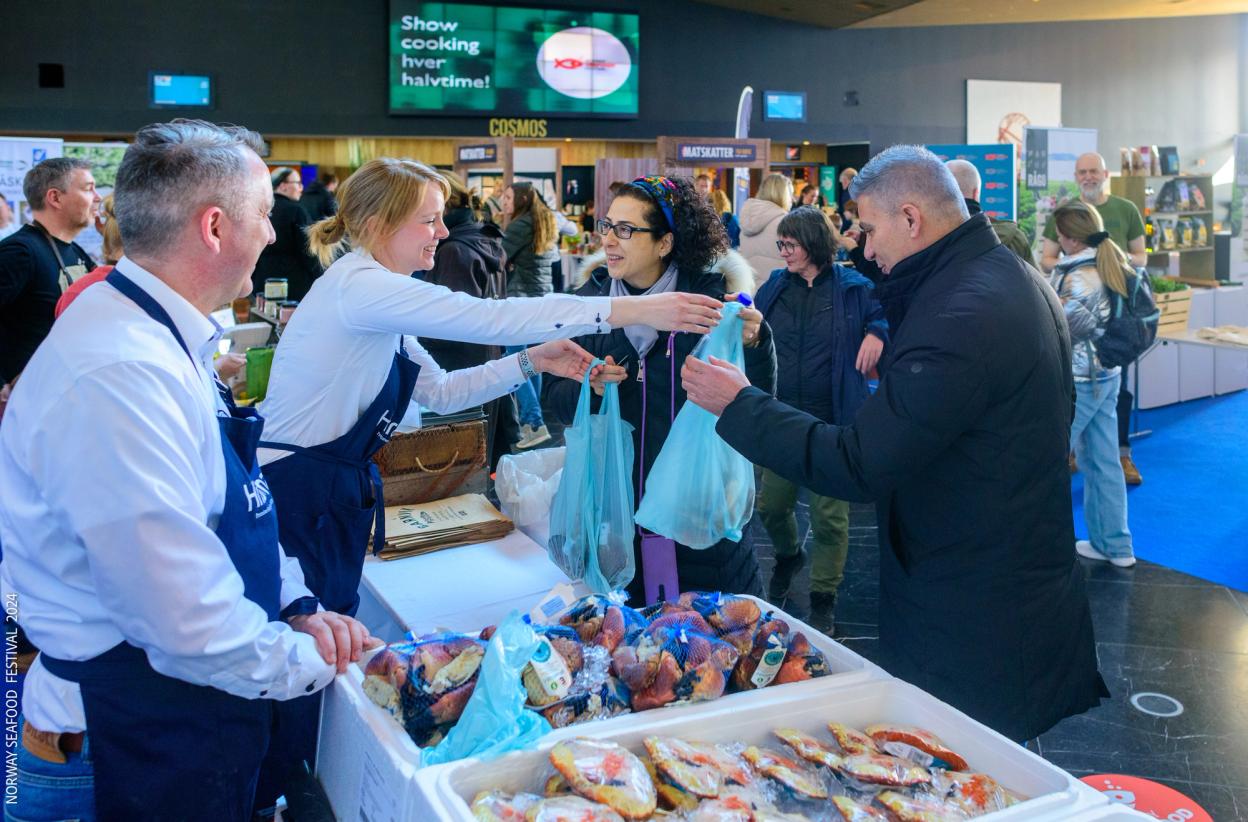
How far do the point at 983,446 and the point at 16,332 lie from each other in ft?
13.4

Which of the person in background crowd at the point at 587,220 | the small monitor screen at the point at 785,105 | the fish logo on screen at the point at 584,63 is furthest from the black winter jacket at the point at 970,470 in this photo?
the small monitor screen at the point at 785,105

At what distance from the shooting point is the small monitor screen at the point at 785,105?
15.9 meters

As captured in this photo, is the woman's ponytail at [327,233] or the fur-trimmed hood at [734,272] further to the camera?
the fur-trimmed hood at [734,272]

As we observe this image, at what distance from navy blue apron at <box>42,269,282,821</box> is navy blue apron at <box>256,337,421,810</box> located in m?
0.62

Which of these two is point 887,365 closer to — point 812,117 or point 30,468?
Answer: point 30,468

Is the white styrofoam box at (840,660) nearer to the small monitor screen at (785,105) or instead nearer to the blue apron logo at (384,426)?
→ the blue apron logo at (384,426)

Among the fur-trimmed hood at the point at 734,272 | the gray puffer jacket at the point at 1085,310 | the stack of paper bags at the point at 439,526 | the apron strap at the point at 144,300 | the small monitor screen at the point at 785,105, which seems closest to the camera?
the apron strap at the point at 144,300

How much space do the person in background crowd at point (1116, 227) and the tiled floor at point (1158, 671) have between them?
82.0 inches

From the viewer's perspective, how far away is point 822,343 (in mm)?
4211

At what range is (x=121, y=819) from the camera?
137 centimetres

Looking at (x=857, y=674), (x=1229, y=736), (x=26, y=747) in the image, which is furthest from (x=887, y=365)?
(x=1229, y=736)

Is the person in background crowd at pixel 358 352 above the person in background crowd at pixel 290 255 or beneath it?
beneath

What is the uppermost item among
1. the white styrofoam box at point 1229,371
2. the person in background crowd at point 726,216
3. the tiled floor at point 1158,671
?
the person in background crowd at point 726,216

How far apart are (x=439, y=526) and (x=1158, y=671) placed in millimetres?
2686
